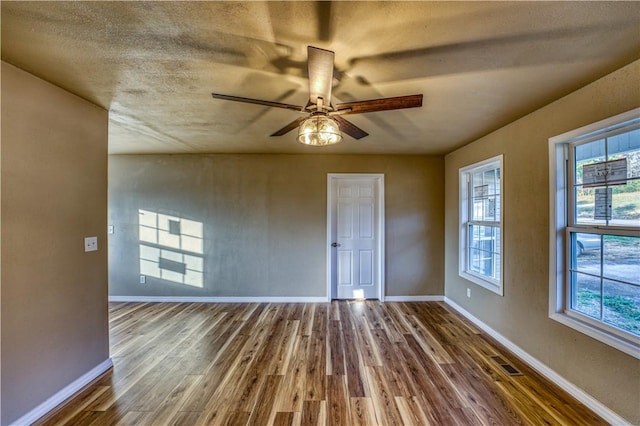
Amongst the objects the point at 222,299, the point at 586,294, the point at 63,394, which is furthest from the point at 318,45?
the point at 222,299

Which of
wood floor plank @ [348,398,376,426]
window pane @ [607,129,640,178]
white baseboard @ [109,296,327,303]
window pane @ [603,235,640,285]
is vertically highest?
window pane @ [607,129,640,178]

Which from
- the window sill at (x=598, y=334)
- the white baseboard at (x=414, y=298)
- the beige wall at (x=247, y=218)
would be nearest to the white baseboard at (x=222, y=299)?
the beige wall at (x=247, y=218)

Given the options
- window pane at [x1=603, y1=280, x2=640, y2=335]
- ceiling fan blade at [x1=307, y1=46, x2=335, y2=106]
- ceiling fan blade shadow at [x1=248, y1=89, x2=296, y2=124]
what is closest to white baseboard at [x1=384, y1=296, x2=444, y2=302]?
window pane at [x1=603, y1=280, x2=640, y2=335]

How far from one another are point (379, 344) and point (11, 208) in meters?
3.29

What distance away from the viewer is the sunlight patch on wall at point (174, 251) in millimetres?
4438

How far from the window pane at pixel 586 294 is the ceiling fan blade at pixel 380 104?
6.53ft

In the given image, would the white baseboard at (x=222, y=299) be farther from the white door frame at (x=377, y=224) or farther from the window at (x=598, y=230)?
the window at (x=598, y=230)

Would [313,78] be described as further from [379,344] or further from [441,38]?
[379,344]

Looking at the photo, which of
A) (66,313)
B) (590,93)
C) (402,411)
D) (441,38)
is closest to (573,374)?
(402,411)

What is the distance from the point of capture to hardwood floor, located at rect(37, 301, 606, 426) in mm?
1918

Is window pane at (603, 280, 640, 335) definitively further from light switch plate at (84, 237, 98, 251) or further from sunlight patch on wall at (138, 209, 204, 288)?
sunlight patch on wall at (138, 209, 204, 288)

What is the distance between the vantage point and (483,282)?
3396 mm

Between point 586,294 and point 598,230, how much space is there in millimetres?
547

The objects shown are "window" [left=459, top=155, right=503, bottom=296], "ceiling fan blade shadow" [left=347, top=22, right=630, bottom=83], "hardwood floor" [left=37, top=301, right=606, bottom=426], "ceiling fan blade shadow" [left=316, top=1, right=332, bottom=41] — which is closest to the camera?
"ceiling fan blade shadow" [left=316, top=1, right=332, bottom=41]
